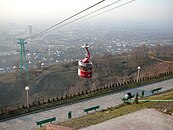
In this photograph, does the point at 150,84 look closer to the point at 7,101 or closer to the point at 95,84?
the point at 95,84

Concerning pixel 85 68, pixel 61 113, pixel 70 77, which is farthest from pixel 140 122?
pixel 70 77

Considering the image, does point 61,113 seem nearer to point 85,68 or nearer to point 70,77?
point 85,68

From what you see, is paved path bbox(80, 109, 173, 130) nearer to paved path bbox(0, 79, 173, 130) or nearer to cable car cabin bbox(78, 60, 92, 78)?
cable car cabin bbox(78, 60, 92, 78)

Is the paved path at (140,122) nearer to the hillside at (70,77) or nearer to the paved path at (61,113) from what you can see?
the paved path at (61,113)

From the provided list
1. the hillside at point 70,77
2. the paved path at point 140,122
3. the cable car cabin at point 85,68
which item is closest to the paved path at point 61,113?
the paved path at point 140,122

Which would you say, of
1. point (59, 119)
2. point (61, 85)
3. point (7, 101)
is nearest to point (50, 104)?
point (59, 119)
